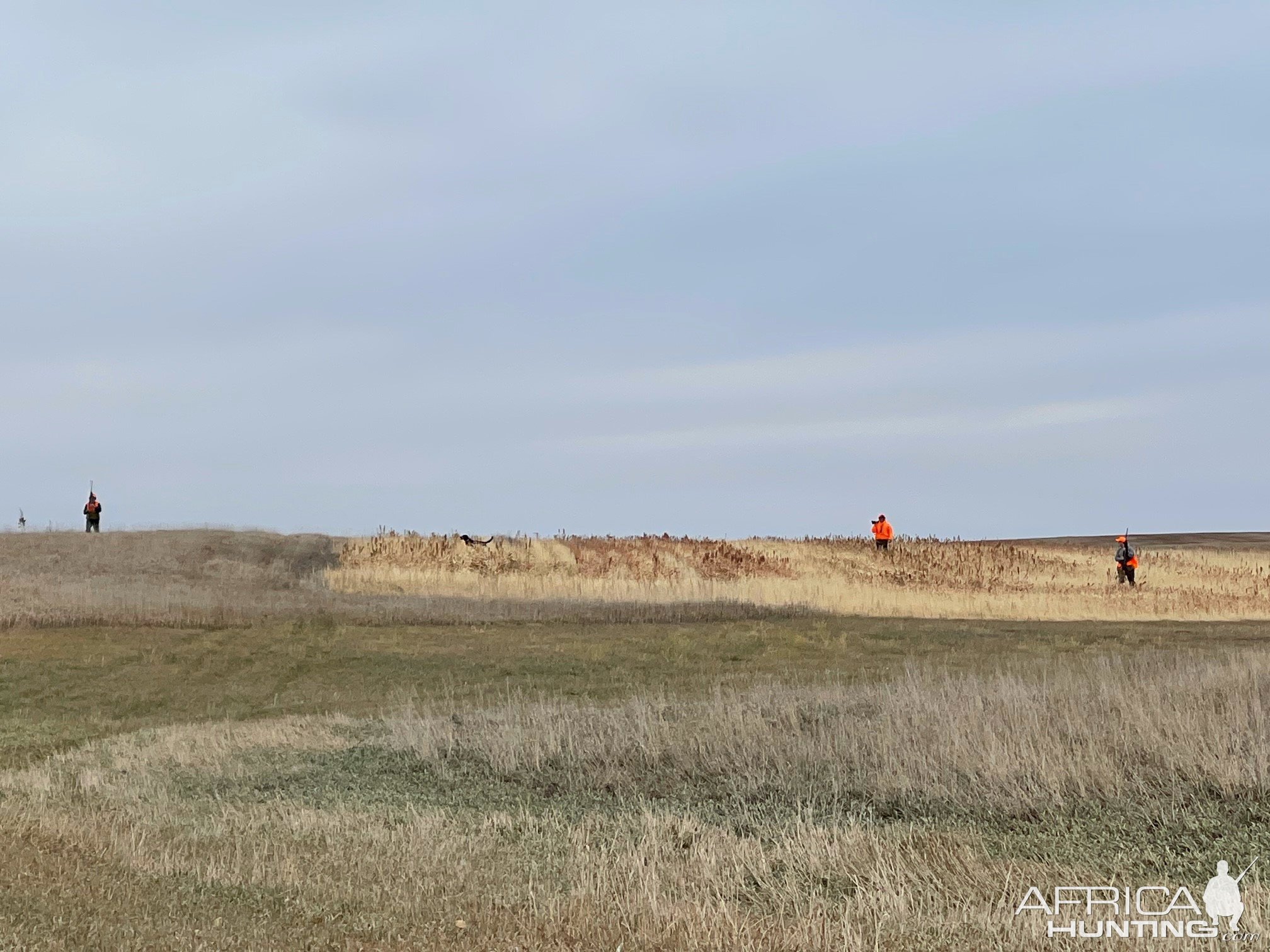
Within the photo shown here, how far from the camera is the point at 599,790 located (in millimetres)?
11914

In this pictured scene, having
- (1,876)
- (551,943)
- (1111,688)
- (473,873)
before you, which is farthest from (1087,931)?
(1111,688)

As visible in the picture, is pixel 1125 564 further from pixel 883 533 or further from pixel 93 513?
pixel 93 513

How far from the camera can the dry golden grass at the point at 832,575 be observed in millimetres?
33000

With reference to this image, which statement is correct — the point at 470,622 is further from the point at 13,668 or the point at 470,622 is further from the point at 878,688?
the point at 878,688

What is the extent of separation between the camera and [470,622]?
26.9 metres

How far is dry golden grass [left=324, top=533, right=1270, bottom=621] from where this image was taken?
3300 centimetres

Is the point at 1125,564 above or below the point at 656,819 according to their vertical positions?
above

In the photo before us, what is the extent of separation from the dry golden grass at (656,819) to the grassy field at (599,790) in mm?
40

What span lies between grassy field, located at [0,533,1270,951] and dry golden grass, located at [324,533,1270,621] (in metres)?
9.71

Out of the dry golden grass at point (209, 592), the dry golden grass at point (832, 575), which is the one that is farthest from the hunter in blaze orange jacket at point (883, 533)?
the dry golden grass at point (209, 592)

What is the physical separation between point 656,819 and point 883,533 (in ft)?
133

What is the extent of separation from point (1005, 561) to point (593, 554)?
16520 millimetres

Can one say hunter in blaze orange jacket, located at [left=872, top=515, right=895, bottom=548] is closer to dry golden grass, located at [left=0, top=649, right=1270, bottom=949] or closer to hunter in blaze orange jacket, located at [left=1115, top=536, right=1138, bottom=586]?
hunter in blaze orange jacket, located at [left=1115, top=536, right=1138, bottom=586]

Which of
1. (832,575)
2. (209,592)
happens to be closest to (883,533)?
Answer: (832,575)
